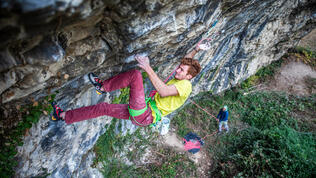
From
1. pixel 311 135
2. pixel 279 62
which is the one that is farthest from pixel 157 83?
pixel 279 62

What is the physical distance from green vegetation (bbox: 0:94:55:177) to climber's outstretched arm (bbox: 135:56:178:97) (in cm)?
201

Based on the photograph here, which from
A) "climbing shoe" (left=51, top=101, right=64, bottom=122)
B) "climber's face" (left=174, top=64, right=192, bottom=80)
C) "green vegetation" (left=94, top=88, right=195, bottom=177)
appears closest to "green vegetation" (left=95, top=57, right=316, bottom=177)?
"green vegetation" (left=94, top=88, right=195, bottom=177)

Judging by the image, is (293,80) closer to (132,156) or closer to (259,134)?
(259,134)

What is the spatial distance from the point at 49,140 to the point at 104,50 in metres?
2.28

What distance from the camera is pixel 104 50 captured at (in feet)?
10.8

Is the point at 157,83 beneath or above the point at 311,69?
above

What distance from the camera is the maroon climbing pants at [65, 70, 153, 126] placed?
11.3 feet

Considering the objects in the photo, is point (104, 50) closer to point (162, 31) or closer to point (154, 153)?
point (162, 31)

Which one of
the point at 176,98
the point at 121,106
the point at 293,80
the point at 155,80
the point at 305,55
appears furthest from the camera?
the point at 305,55

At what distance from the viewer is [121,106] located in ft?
13.2

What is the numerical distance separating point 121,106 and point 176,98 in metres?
1.26

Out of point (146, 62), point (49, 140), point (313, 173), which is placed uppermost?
point (146, 62)

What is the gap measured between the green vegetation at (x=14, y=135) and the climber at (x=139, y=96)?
29cm

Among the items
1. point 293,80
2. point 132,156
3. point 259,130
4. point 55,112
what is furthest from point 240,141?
point 55,112
